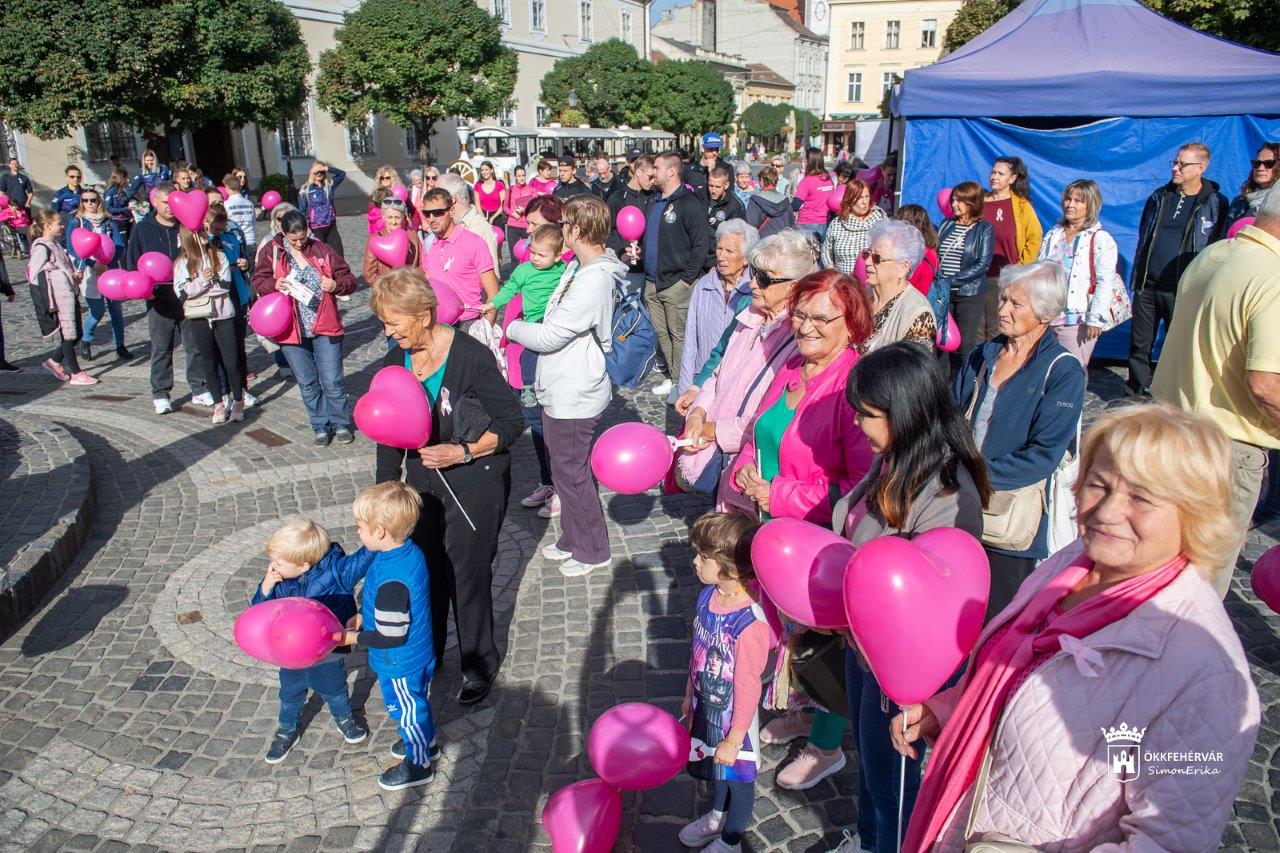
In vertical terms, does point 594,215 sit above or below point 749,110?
below

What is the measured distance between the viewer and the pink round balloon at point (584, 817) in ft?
8.57

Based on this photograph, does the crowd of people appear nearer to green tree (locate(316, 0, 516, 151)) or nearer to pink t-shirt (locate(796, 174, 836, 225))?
pink t-shirt (locate(796, 174, 836, 225))

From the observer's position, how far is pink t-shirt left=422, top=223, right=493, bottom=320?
→ 5961 millimetres

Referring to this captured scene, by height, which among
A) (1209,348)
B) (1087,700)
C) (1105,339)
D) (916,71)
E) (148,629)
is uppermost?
(916,71)

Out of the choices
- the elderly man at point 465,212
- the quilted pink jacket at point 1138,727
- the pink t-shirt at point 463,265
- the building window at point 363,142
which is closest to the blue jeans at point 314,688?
the quilted pink jacket at point 1138,727

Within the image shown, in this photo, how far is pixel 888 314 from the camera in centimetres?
416

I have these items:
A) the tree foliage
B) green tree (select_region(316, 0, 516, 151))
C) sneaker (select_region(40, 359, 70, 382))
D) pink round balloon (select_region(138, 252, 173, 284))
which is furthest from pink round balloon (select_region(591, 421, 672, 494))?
green tree (select_region(316, 0, 516, 151))

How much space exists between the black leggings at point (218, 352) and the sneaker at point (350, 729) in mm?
4807

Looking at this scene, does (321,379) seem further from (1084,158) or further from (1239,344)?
(1084,158)

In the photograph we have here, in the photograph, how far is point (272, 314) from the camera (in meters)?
6.32

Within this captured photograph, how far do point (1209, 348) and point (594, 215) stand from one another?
284 cm

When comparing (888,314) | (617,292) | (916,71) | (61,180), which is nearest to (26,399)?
(617,292)

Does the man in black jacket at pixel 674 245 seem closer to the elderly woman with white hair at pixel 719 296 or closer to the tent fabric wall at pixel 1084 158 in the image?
the elderly woman with white hair at pixel 719 296

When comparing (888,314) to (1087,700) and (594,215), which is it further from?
(1087,700)
